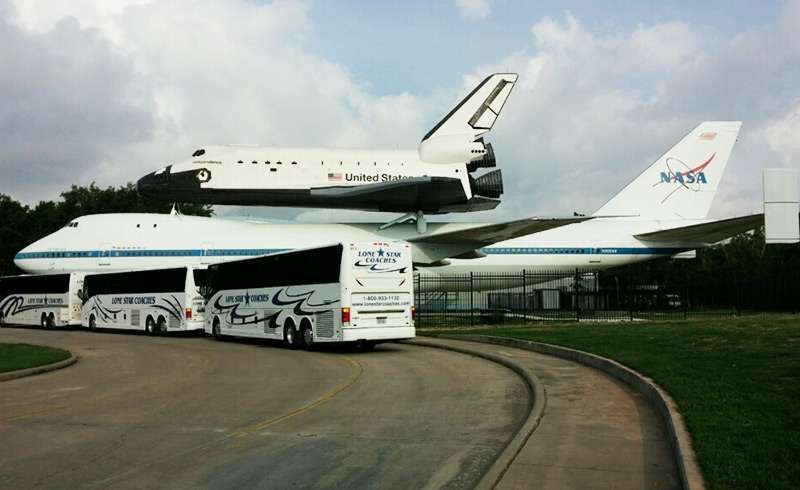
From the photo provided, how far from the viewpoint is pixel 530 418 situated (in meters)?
9.91

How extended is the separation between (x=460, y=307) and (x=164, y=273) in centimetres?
1638

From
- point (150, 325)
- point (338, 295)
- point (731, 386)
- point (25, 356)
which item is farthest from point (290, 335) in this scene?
point (731, 386)

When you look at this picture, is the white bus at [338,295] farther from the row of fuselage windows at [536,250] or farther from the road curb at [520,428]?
the row of fuselage windows at [536,250]

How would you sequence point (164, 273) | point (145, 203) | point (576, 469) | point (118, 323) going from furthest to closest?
1. point (145, 203)
2. point (118, 323)
3. point (164, 273)
4. point (576, 469)

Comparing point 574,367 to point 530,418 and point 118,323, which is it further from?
point 118,323

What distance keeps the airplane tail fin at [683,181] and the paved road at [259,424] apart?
2415cm

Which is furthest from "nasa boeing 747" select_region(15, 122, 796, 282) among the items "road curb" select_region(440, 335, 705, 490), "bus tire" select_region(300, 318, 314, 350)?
"road curb" select_region(440, 335, 705, 490)

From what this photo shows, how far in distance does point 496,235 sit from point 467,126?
5515 millimetres

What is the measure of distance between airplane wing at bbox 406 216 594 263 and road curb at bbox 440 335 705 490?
25.2ft

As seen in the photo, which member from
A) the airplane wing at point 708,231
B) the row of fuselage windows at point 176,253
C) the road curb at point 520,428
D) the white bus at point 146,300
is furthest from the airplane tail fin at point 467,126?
the road curb at point 520,428

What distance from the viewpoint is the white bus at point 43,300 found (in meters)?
35.9

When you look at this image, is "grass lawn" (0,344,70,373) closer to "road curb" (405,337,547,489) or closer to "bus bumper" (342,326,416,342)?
"bus bumper" (342,326,416,342)

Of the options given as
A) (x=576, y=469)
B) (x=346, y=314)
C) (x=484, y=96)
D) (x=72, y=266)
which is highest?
(x=484, y=96)

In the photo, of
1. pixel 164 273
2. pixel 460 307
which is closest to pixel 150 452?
pixel 164 273
